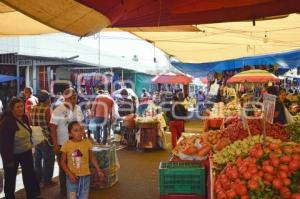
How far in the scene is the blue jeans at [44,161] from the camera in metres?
6.61

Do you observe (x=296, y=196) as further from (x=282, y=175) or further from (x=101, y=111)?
(x=101, y=111)

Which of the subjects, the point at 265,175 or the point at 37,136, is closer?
the point at 265,175

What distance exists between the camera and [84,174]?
4637 millimetres

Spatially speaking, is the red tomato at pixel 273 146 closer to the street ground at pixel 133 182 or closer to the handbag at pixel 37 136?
the street ground at pixel 133 182

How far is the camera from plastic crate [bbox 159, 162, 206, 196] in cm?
449

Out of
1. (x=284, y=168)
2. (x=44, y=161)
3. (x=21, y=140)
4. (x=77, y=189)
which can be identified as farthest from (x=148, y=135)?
(x=284, y=168)

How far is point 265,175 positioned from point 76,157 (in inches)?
101

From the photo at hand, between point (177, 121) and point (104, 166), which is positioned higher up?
point (177, 121)

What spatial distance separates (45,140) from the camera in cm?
651

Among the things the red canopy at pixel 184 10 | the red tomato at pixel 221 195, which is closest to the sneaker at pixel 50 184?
the red canopy at pixel 184 10

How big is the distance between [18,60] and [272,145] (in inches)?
551

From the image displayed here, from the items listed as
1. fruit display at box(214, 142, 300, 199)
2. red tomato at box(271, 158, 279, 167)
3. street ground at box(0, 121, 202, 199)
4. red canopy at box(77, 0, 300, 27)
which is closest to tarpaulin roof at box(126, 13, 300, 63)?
red canopy at box(77, 0, 300, 27)

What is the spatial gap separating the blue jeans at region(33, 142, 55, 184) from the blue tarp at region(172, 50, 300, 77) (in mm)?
8845

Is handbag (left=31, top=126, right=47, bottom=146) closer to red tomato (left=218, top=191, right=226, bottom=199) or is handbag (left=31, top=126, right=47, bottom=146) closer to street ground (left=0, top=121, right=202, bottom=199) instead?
street ground (left=0, top=121, right=202, bottom=199)
